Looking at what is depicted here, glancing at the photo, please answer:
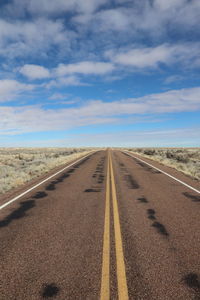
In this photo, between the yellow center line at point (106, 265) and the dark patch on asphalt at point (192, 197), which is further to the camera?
the dark patch on asphalt at point (192, 197)

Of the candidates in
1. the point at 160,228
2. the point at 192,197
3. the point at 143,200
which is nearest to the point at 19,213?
the point at 160,228

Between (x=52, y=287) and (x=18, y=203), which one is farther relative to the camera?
(x=18, y=203)

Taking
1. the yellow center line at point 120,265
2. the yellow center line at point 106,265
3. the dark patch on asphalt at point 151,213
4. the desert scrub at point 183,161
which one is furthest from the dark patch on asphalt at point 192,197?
the desert scrub at point 183,161

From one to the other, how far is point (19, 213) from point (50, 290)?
171 inches

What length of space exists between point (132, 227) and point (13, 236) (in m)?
2.92

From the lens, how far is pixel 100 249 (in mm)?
4961

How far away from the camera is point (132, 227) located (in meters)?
6.26

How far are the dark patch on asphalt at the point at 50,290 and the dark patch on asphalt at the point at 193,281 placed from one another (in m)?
2.01

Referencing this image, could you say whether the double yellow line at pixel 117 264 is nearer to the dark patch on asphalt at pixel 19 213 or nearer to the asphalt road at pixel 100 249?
the asphalt road at pixel 100 249

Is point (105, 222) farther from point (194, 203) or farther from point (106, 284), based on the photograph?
point (194, 203)

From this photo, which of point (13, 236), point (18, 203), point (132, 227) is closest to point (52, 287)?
point (13, 236)


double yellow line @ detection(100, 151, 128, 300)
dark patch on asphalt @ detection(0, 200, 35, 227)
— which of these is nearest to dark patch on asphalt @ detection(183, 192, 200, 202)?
double yellow line @ detection(100, 151, 128, 300)

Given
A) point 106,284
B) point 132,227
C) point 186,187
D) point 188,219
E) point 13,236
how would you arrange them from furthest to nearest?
1. point 186,187
2. point 188,219
3. point 132,227
4. point 13,236
5. point 106,284

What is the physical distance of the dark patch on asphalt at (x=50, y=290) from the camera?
138 inches
